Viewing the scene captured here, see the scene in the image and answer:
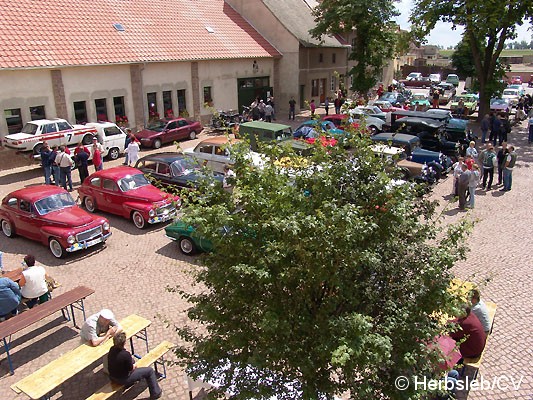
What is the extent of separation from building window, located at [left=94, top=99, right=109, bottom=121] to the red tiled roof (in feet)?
6.88

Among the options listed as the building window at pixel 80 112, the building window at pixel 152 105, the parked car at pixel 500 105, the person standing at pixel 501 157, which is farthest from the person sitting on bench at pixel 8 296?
the parked car at pixel 500 105

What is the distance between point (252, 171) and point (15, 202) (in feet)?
33.6

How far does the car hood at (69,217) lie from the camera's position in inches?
470

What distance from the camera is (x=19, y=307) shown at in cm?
940

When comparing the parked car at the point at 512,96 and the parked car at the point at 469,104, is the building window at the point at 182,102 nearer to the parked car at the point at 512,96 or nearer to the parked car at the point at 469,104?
the parked car at the point at 469,104

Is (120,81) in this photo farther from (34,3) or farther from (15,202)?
(15,202)

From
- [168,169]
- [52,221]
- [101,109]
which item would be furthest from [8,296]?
[101,109]

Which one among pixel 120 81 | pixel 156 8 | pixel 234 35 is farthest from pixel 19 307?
pixel 234 35

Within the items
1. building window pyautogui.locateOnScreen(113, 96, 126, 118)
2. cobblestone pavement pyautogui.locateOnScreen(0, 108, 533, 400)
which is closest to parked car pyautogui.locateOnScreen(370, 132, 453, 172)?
cobblestone pavement pyautogui.locateOnScreen(0, 108, 533, 400)

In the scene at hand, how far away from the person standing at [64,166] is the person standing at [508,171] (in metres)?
16.0

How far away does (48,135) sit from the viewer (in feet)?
63.3

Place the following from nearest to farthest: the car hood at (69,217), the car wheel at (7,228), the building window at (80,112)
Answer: the car hood at (69,217) < the car wheel at (7,228) < the building window at (80,112)

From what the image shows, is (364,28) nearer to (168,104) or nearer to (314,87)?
(314,87)

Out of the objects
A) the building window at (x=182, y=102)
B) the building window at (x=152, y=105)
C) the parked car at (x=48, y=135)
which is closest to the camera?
the parked car at (x=48, y=135)
